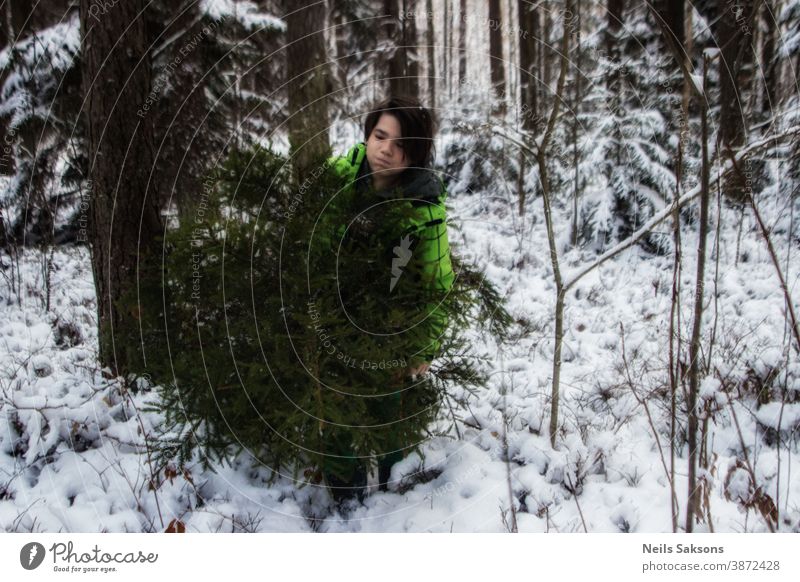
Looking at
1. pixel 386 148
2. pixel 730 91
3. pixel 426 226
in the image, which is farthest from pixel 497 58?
pixel 730 91

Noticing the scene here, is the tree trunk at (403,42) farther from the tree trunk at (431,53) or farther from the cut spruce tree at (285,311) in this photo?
the cut spruce tree at (285,311)

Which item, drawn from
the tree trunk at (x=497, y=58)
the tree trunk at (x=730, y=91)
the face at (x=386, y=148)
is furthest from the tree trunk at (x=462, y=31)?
the tree trunk at (x=730, y=91)

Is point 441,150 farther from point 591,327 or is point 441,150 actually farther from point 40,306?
point 40,306

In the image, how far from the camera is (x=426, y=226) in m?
1.87

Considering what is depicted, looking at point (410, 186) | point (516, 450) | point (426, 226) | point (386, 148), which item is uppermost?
point (386, 148)

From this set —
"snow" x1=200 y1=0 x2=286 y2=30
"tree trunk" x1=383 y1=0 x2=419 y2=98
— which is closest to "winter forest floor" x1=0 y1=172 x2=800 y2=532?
"tree trunk" x1=383 y1=0 x2=419 y2=98

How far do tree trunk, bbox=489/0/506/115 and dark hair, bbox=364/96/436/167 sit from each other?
68cm

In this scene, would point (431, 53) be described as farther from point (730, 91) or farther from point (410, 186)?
point (730, 91)

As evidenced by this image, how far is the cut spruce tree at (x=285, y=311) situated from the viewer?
175 centimetres

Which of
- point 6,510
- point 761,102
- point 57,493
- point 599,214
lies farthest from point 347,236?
point 599,214

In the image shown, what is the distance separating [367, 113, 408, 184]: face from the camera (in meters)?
1.87

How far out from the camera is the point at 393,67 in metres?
2.51

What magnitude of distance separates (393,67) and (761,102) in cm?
225

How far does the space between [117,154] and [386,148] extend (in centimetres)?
161
